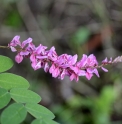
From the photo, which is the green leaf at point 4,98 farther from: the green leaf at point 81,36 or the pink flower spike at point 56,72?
the green leaf at point 81,36

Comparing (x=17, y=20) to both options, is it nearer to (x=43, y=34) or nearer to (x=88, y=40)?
(x=43, y=34)

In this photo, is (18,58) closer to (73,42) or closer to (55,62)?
(55,62)

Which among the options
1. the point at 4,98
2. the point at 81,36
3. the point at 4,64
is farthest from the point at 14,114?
the point at 81,36

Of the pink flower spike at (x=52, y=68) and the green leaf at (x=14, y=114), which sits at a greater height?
the pink flower spike at (x=52, y=68)

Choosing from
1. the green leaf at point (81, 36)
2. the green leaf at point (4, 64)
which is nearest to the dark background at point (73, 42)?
the green leaf at point (81, 36)

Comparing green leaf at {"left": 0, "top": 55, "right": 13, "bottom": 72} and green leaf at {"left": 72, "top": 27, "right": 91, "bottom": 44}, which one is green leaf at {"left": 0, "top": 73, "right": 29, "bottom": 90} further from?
green leaf at {"left": 72, "top": 27, "right": 91, "bottom": 44}

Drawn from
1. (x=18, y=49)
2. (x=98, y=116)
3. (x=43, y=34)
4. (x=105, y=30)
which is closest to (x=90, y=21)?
(x=105, y=30)

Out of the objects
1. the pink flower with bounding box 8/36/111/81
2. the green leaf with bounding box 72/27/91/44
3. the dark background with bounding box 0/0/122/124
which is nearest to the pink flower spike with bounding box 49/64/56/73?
the pink flower with bounding box 8/36/111/81
